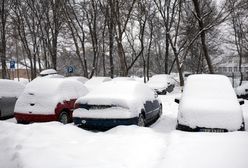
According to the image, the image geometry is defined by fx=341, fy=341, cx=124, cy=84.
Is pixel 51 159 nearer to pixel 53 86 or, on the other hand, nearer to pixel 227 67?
pixel 53 86

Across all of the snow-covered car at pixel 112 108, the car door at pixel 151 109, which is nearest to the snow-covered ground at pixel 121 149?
the snow-covered car at pixel 112 108

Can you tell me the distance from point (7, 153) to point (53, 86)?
A: 17.5ft

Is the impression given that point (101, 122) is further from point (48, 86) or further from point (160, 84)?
point (160, 84)

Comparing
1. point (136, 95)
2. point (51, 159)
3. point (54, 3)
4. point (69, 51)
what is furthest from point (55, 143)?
point (69, 51)

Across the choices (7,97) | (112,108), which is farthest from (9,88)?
(112,108)

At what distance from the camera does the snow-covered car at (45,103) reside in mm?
10852

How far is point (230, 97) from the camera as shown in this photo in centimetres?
905

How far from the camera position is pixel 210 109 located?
8.28 meters

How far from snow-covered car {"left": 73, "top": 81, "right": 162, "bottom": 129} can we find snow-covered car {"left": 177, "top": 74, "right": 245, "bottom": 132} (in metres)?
1.28

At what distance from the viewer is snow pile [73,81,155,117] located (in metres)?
9.09

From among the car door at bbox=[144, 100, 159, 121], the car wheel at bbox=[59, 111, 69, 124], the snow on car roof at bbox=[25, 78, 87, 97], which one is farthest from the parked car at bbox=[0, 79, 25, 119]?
the car door at bbox=[144, 100, 159, 121]

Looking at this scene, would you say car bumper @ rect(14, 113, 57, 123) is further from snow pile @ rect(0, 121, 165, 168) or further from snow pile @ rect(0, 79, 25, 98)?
snow pile @ rect(0, 79, 25, 98)

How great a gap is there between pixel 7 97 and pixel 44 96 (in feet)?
11.4

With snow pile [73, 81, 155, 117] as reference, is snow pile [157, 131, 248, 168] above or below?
below
